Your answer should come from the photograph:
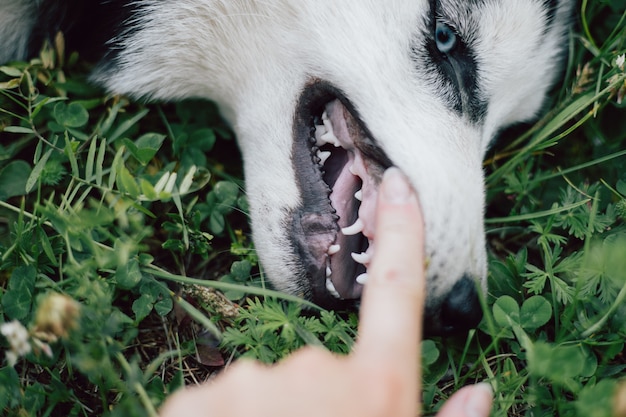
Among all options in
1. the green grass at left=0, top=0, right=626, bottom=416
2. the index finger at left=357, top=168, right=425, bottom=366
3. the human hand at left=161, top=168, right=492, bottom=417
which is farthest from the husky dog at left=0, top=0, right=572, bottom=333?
the human hand at left=161, top=168, right=492, bottom=417

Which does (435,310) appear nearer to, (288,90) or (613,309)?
(613,309)

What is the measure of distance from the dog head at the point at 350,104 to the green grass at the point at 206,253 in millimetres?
175

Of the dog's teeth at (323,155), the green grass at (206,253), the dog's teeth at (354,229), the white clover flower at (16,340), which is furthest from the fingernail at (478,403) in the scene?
the white clover flower at (16,340)

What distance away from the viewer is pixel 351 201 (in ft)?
6.98

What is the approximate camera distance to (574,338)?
207cm

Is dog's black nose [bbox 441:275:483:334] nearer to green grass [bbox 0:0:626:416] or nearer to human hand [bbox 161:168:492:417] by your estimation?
green grass [bbox 0:0:626:416]

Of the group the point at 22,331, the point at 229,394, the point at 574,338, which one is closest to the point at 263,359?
the point at 229,394

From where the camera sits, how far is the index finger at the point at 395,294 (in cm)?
137

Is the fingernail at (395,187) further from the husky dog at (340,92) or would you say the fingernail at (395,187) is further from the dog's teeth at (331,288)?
the dog's teeth at (331,288)

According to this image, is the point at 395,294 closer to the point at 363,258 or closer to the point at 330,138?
the point at 363,258

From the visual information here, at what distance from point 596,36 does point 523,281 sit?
4.24 feet

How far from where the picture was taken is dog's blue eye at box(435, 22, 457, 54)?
2.13 metres

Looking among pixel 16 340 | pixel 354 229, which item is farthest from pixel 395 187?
pixel 16 340

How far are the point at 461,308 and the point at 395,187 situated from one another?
479mm
